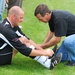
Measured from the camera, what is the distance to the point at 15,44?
3896 mm

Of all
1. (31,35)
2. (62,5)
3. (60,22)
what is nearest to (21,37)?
(60,22)

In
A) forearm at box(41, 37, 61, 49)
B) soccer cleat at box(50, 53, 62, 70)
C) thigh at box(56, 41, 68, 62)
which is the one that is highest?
forearm at box(41, 37, 61, 49)

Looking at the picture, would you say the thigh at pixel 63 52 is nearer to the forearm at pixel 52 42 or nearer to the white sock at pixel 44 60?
the forearm at pixel 52 42

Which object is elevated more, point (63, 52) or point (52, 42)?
point (52, 42)

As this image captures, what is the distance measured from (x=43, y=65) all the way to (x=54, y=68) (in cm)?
18

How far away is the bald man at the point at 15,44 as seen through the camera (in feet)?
12.8

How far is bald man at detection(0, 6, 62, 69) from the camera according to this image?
12.8ft

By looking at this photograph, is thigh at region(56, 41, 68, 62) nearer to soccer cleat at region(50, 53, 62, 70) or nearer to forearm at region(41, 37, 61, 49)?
forearm at region(41, 37, 61, 49)

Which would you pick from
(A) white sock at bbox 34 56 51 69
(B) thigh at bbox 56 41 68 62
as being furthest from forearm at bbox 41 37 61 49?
(A) white sock at bbox 34 56 51 69

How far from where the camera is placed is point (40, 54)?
4.04 meters

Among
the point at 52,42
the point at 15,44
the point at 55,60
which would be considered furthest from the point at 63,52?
the point at 15,44

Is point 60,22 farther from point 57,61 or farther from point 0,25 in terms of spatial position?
point 0,25

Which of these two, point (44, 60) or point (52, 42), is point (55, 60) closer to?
point (44, 60)

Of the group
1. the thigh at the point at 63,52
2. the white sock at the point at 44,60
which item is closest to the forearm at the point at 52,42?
the thigh at the point at 63,52
